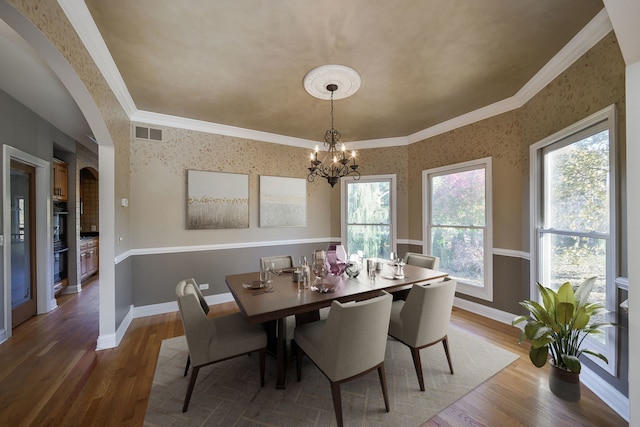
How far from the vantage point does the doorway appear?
9.99 feet

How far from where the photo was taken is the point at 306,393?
190 centimetres

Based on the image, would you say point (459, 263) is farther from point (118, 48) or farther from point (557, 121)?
point (118, 48)

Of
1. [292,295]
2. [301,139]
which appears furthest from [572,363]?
[301,139]

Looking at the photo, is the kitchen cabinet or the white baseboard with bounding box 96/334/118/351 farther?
the kitchen cabinet

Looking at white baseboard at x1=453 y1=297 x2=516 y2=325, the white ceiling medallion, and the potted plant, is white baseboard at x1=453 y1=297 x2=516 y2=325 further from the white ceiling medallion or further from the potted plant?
the white ceiling medallion

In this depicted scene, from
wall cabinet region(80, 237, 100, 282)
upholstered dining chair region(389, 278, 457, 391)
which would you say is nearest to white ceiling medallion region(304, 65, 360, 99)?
upholstered dining chair region(389, 278, 457, 391)

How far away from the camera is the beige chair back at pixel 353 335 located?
1.51 m

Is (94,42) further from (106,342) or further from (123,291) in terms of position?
(106,342)

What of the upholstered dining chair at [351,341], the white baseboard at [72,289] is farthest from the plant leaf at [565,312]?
the white baseboard at [72,289]

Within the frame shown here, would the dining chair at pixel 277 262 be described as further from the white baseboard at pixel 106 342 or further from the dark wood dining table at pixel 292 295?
the white baseboard at pixel 106 342

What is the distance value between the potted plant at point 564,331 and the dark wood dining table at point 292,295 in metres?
0.79

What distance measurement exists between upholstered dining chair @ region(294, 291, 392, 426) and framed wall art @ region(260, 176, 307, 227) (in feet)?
9.01

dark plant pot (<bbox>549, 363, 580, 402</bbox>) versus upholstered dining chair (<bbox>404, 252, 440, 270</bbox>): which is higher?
upholstered dining chair (<bbox>404, 252, 440, 270</bbox>)

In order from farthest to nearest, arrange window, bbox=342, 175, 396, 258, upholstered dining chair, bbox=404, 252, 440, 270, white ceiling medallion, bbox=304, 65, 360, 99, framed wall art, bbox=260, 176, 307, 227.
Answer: window, bbox=342, 175, 396, 258 → framed wall art, bbox=260, 176, 307, 227 → upholstered dining chair, bbox=404, 252, 440, 270 → white ceiling medallion, bbox=304, 65, 360, 99
